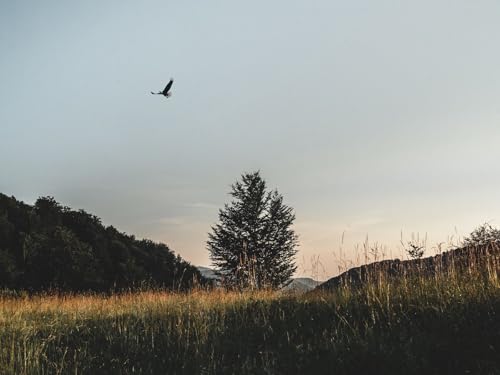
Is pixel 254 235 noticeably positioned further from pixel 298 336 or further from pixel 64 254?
pixel 298 336

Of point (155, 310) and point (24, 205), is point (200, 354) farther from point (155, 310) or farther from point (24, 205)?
point (24, 205)

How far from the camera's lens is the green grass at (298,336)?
19.6 feet

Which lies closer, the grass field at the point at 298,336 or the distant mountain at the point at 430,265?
the grass field at the point at 298,336

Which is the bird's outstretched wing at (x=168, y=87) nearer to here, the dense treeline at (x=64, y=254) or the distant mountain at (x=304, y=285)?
the distant mountain at (x=304, y=285)

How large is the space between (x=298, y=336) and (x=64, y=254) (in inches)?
913

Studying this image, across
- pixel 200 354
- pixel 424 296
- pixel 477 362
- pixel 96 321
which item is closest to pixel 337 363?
pixel 477 362

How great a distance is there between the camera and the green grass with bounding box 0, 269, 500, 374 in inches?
235

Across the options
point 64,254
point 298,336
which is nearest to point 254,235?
point 64,254

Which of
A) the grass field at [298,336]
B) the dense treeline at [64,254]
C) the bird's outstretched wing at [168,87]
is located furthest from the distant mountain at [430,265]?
the dense treeline at [64,254]

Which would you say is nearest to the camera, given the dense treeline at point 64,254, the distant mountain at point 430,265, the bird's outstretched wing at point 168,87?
the distant mountain at point 430,265

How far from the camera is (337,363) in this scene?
6.02 meters

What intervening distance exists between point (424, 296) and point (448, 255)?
9.70 feet

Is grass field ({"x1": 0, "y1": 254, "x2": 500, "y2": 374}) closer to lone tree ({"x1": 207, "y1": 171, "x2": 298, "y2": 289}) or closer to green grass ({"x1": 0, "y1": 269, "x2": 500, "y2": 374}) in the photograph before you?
green grass ({"x1": 0, "y1": 269, "x2": 500, "y2": 374})

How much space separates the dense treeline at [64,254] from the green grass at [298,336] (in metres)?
14.4
